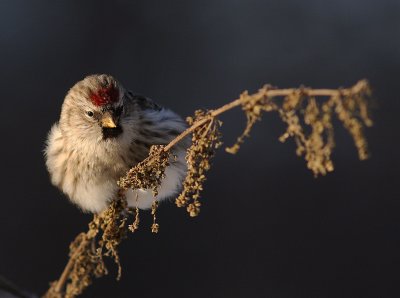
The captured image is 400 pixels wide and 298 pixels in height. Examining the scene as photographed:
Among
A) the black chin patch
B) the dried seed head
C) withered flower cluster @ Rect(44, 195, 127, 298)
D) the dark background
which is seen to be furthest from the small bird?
the dark background

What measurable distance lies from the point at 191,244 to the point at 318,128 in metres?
3.91

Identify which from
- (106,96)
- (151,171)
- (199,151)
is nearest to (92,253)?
(151,171)

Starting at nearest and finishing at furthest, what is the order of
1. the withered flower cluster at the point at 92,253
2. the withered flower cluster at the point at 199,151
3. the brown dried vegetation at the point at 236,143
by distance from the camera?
the brown dried vegetation at the point at 236,143
the withered flower cluster at the point at 199,151
the withered flower cluster at the point at 92,253

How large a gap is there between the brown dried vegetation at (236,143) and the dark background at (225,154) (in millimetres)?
2749

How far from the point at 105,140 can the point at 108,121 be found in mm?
101

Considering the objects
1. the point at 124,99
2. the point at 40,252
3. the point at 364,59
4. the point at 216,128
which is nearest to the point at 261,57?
the point at 364,59

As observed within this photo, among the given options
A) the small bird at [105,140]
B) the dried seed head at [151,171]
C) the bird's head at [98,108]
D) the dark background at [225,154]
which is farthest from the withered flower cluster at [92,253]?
the dark background at [225,154]

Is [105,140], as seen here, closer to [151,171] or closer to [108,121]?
[108,121]

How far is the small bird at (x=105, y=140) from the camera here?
2557mm

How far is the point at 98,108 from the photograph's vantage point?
2.54 meters

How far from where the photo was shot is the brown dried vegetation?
119 cm

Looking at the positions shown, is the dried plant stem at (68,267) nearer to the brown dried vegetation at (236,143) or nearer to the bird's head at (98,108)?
the brown dried vegetation at (236,143)

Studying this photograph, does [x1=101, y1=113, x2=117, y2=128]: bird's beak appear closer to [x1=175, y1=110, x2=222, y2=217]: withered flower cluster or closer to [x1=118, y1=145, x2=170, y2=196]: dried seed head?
[x1=118, y1=145, x2=170, y2=196]: dried seed head

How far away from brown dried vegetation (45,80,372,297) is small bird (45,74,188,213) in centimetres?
40
